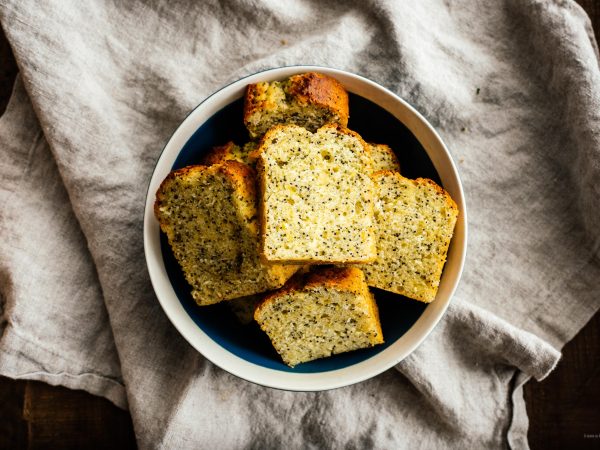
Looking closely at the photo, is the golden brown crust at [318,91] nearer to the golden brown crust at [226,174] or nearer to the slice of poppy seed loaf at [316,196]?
the slice of poppy seed loaf at [316,196]

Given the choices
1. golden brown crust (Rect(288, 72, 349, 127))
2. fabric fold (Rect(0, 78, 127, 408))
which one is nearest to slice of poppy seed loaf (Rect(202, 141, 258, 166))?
golden brown crust (Rect(288, 72, 349, 127))

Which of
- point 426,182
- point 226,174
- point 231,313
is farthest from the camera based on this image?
point 231,313

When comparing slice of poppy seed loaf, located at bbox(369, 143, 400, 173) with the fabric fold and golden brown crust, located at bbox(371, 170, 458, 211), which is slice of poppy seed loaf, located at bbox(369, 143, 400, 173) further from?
the fabric fold

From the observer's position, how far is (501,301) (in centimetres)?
231

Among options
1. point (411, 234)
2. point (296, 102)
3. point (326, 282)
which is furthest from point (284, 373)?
point (296, 102)

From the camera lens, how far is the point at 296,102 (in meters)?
1.89

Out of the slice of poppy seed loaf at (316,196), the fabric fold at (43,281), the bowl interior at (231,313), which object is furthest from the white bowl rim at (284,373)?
the fabric fold at (43,281)

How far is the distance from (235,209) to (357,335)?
0.61m

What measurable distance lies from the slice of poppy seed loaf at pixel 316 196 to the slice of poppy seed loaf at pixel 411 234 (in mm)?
113

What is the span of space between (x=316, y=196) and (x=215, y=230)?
36 cm

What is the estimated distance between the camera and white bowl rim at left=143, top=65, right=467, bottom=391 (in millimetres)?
1909

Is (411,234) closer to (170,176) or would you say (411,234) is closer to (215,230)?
(215,230)

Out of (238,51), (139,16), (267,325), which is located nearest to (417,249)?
(267,325)

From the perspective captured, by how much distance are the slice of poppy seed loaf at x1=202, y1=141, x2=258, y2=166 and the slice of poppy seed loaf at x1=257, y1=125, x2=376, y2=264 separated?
12cm
